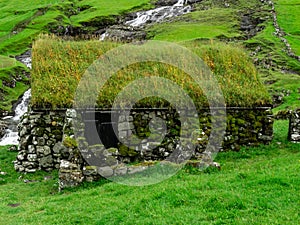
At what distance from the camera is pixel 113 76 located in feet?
67.5

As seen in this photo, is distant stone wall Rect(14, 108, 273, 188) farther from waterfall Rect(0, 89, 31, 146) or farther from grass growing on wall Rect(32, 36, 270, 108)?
waterfall Rect(0, 89, 31, 146)

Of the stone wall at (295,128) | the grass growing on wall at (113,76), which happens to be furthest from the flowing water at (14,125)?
the stone wall at (295,128)

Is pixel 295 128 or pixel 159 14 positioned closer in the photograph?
pixel 295 128

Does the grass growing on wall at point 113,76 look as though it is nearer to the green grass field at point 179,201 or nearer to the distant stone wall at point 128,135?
the distant stone wall at point 128,135

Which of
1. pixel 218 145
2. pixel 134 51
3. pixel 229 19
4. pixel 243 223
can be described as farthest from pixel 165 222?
pixel 229 19

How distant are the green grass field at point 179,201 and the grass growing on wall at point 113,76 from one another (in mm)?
5105

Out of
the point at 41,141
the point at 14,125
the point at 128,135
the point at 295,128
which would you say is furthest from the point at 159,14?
the point at 41,141

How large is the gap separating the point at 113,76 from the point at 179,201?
11074mm

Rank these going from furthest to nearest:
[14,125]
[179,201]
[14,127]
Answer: [14,125] < [14,127] < [179,201]

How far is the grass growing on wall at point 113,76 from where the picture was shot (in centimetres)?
1931

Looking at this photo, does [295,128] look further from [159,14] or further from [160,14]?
[159,14]

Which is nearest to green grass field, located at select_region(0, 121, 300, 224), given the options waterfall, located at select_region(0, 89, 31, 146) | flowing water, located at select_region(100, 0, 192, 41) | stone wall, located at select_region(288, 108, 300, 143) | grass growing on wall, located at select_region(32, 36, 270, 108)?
stone wall, located at select_region(288, 108, 300, 143)

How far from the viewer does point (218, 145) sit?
19.4m

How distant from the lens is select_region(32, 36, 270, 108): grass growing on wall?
1931cm
